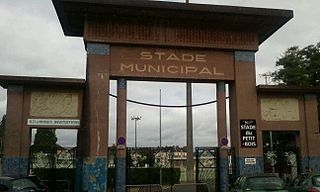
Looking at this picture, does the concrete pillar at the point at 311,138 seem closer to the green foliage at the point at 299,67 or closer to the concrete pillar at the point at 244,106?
the concrete pillar at the point at 244,106

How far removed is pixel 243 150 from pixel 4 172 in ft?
36.6

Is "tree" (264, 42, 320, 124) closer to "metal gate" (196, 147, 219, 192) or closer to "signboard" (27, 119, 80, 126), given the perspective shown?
"metal gate" (196, 147, 219, 192)

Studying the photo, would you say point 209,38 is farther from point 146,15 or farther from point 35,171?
point 35,171

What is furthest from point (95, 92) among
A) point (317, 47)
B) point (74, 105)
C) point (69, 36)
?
point (317, 47)

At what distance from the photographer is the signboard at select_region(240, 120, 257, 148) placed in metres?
20.9

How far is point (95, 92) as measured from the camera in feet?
65.8

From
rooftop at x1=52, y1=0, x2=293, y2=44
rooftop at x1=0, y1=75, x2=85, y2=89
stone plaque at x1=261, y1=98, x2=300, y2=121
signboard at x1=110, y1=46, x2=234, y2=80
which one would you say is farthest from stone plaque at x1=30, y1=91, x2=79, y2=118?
stone plaque at x1=261, y1=98, x2=300, y2=121

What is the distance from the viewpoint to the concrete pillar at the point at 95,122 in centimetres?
1939

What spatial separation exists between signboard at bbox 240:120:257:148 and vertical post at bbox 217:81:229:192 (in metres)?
0.83

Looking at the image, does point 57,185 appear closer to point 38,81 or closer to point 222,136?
point 38,81

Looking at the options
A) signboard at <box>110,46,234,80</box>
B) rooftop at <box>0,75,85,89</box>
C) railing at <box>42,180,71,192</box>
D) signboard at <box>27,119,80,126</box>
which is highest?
signboard at <box>110,46,234,80</box>

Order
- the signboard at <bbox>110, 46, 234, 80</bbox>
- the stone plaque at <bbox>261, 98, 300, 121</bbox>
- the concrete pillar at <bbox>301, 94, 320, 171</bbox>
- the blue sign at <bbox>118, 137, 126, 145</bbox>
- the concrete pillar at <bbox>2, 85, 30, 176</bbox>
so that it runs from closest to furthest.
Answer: the concrete pillar at <bbox>2, 85, 30, 176</bbox>
the blue sign at <bbox>118, 137, 126, 145</bbox>
the signboard at <bbox>110, 46, 234, 80</bbox>
the concrete pillar at <bbox>301, 94, 320, 171</bbox>
the stone plaque at <bbox>261, 98, 300, 121</bbox>

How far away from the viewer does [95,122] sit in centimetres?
1981

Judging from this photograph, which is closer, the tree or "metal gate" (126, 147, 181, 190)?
"metal gate" (126, 147, 181, 190)
